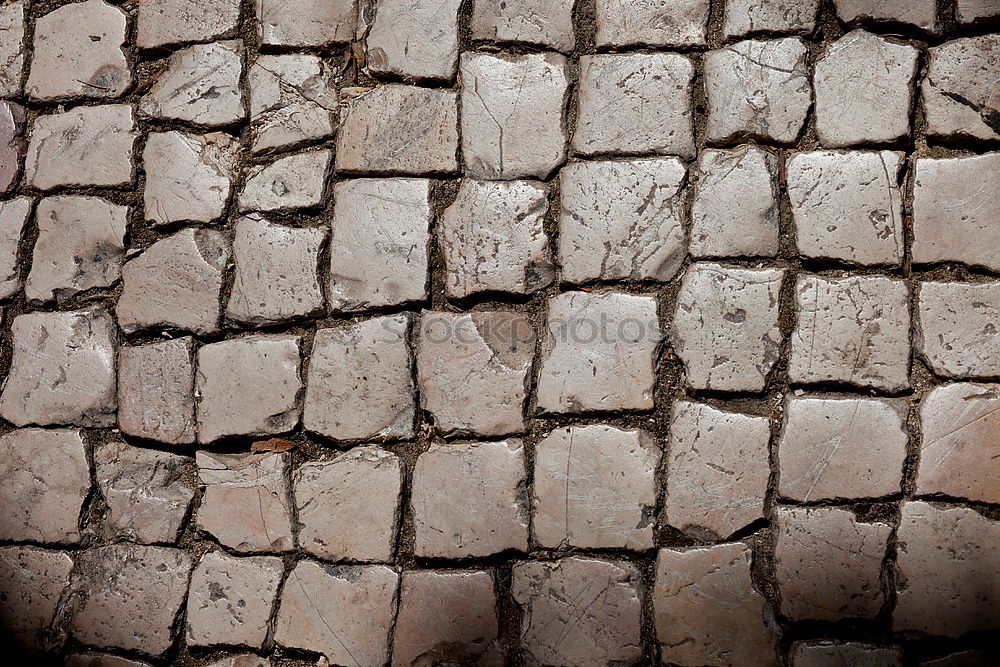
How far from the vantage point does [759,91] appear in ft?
5.44

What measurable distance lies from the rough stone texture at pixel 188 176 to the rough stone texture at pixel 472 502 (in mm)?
892

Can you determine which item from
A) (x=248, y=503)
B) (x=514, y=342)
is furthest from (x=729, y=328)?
(x=248, y=503)

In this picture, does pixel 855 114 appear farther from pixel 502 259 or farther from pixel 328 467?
pixel 328 467

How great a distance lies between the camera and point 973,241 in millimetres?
1583

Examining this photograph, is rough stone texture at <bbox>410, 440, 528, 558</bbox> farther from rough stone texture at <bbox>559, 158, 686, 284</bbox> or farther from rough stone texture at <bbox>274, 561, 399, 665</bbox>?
rough stone texture at <bbox>559, 158, 686, 284</bbox>

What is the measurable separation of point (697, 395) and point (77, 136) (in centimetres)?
178

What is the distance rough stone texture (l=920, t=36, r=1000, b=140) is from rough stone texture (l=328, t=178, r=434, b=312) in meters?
1.25

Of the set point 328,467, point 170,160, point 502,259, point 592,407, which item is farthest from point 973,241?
point 170,160

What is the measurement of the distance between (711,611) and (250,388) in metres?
1.23

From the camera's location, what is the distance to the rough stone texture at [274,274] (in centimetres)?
171

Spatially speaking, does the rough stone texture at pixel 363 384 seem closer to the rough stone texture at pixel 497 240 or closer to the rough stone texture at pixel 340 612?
the rough stone texture at pixel 497 240

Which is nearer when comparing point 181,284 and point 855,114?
point 855,114

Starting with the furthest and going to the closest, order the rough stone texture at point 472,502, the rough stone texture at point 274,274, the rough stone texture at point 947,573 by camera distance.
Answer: the rough stone texture at point 274,274, the rough stone texture at point 472,502, the rough stone texture at point 947,573

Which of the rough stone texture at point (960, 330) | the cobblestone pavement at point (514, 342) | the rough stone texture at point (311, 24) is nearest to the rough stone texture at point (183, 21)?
the cobblestone pavement at point (514, 342)
